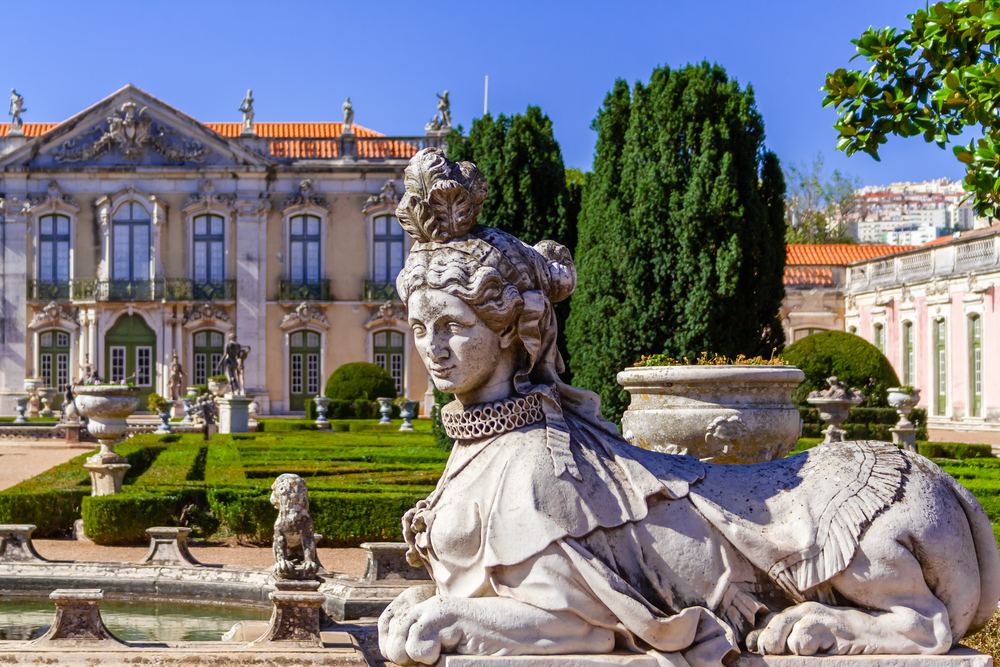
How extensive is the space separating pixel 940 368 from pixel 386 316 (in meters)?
14.4

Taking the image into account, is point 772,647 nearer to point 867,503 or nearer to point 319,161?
point 867,503

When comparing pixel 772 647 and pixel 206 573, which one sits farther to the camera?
pixel 206 573

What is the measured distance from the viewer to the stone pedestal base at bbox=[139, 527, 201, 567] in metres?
6.79

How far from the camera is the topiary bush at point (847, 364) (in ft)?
58.1

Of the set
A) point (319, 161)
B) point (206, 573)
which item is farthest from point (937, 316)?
point (206, 573)

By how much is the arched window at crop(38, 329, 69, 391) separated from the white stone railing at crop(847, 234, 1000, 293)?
22042mm

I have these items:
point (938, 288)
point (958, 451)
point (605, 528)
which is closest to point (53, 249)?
point (938, 288)

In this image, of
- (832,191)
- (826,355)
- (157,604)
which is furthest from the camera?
(832,191)

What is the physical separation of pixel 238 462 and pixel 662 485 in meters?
10.2

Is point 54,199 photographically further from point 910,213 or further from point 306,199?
point 910,213

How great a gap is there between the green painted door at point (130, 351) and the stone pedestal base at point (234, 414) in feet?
34.5

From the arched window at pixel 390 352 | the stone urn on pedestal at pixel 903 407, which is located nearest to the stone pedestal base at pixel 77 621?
the stone urn on pedestal at pixel 903 407

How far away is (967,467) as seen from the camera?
11.0m

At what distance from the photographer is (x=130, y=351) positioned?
96.6ft
